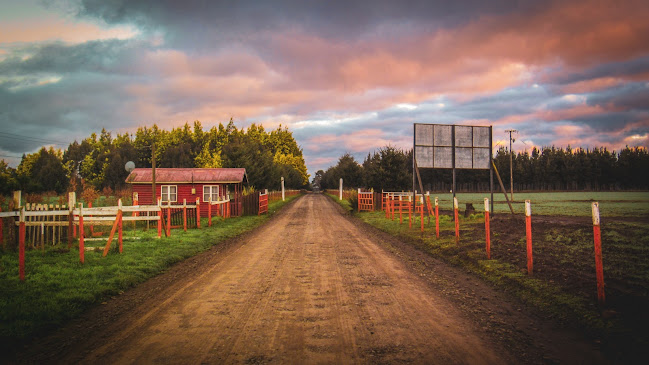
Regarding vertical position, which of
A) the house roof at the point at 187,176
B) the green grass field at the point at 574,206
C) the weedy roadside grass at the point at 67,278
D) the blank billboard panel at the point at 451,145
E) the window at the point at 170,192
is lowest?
the green grass field at the point at 574,206

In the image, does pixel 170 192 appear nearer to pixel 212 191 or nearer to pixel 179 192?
pixel 179 192

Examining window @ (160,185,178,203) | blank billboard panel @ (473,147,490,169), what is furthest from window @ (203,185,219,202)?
blank billboard panel @ (473,147,490,169)

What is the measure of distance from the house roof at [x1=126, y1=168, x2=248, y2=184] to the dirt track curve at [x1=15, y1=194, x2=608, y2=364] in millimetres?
20797

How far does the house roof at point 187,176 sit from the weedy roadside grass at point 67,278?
1612cm

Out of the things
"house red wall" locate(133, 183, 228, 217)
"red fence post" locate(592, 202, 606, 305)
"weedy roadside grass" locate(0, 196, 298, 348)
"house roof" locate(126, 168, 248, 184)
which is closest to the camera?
"weedy roadside grass" locate(0, 196, 298, 348)

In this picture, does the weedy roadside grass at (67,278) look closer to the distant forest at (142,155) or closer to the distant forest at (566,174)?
the distant forest at (142,155)

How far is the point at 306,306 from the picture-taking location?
582cm

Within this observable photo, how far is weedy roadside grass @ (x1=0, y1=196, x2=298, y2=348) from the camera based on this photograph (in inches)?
210

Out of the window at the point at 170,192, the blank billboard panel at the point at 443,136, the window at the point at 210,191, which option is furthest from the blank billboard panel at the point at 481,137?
the window at the point at 170,192

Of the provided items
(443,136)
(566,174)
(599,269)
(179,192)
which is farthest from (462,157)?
(566,174)

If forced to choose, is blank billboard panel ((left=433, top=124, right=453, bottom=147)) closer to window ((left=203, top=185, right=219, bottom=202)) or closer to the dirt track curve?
the dirt track curve

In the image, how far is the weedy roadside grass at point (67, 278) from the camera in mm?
5332

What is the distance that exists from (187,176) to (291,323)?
26262 mm

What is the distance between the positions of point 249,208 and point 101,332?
22173 mm
